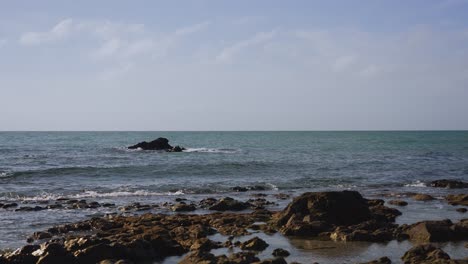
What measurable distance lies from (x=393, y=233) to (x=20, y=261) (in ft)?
45.2

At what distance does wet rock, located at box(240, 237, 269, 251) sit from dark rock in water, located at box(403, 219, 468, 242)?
5.95m

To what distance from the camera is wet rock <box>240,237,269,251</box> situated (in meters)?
18.0

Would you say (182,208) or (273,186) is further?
(273,186)

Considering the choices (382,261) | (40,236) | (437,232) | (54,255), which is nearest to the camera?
(382,261)

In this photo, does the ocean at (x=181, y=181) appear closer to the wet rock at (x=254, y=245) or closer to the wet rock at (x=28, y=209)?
the wet rock at (x=28, y=209)

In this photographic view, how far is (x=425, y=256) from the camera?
624 inches

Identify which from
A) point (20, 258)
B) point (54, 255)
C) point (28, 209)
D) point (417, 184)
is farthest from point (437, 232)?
point (417, 184)

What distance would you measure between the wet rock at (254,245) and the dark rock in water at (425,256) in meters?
4.80

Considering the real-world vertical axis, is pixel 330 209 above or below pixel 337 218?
above

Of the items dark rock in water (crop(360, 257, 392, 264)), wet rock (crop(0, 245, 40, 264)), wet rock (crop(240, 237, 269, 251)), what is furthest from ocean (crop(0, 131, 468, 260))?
wet rock (crop(240, 237, 269, 251))

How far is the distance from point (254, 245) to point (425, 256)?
5754 mm

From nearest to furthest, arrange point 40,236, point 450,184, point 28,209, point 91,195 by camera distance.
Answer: point 40,236 < point 28,209 < point 91,195 < point 450,184

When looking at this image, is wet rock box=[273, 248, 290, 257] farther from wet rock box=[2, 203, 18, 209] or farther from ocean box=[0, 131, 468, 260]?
wet rock box=[2, 203, 18, 209]

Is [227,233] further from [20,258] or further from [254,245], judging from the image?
[20,258]
